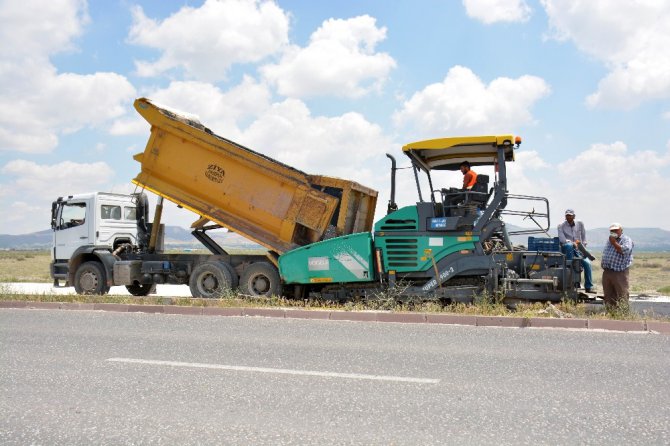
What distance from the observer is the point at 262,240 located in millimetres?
12211

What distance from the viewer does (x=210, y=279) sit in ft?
41.8

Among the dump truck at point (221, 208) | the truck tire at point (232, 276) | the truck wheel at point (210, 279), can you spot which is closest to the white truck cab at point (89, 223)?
the dump truck at point (221, 208)

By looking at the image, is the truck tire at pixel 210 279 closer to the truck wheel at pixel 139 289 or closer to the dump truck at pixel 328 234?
the dump truck at pixel 328 234

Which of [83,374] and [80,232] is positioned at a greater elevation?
[80,232]

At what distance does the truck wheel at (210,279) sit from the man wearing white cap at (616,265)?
6673 millimetres

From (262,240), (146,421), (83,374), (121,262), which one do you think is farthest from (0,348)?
(121,262)

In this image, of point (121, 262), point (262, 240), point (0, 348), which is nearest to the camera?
point (0, 348)

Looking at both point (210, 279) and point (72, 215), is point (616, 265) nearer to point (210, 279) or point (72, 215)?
point (210, 279)

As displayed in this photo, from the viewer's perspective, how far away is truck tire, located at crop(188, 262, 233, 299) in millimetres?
12484

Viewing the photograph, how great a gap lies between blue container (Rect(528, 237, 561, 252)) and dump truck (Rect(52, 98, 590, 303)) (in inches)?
0.7

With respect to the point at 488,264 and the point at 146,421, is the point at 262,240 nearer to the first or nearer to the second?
the point at 488,264

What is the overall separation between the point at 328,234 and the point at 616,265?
191 inches

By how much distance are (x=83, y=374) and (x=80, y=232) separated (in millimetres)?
9881

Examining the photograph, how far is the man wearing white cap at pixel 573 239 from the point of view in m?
11.1
